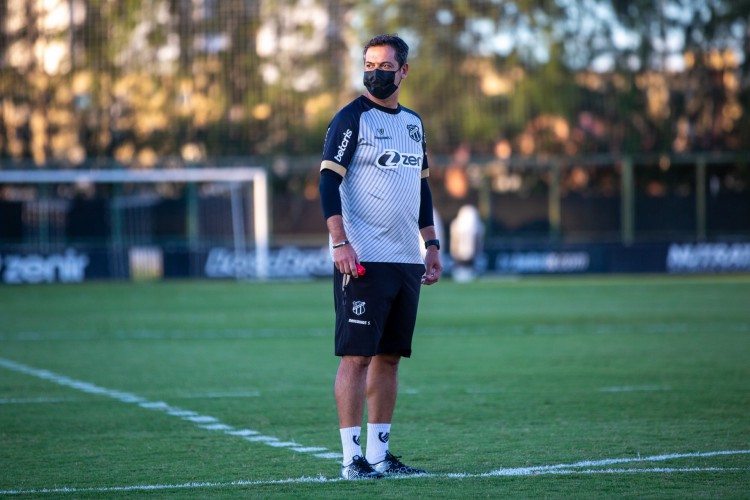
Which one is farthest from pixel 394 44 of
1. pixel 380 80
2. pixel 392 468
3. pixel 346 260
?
pixel 392 468

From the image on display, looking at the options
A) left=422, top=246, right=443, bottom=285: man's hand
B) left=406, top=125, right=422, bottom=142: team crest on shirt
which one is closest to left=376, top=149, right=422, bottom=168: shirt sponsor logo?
left=406, top=125, right=422, bottom=142: team crest on shirt

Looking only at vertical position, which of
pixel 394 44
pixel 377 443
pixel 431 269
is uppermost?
pixel 394 44

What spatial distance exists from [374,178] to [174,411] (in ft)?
11.0

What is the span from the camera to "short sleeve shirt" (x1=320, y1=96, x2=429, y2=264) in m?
6.57

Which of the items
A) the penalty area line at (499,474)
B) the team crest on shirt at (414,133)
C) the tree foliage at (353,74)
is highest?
the tree foliage at (353,74)

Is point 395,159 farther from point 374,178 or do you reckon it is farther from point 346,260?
point 346,260

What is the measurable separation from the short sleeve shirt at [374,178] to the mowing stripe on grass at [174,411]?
133 cm

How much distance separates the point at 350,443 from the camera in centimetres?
650

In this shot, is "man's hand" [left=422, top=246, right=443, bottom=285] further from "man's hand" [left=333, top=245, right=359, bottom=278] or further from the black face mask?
the black face mask

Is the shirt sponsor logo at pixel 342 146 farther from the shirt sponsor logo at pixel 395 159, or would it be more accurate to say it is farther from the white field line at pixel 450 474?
the white field line at pixel 450 474

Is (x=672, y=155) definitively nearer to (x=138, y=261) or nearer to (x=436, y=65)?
(x=436, y=65)

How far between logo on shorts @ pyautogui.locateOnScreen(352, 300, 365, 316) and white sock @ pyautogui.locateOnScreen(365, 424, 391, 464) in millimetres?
622

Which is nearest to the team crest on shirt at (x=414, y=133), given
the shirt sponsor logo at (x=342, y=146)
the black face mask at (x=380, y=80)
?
the black face mask at (x=380, y=80)

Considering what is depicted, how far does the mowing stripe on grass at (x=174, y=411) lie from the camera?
24.8ft
